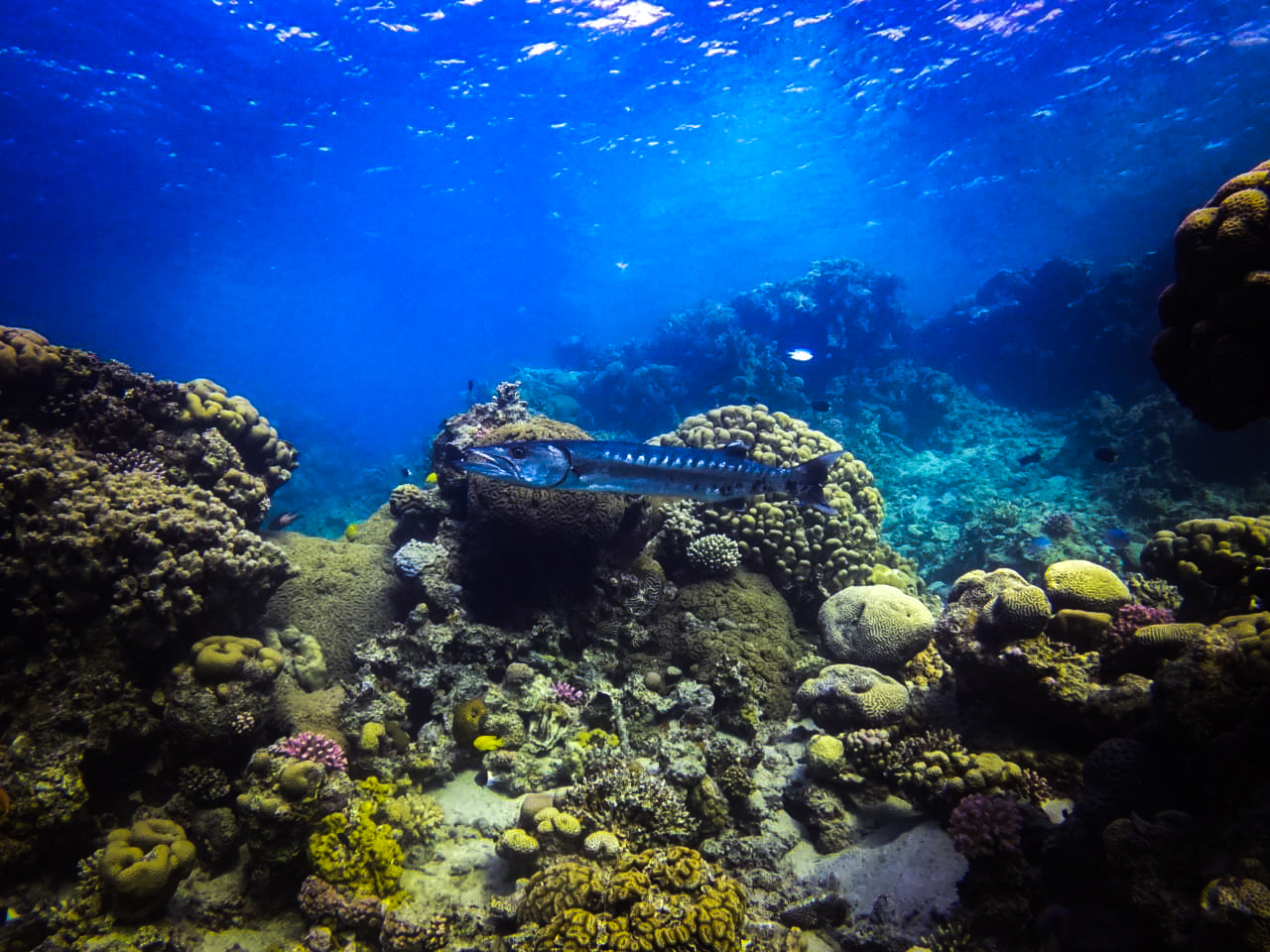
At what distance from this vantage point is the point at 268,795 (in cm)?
396

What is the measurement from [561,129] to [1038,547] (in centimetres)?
3447

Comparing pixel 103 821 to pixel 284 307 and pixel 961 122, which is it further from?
pixel 284 307

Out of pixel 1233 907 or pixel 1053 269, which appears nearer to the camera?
pixel 1233 907

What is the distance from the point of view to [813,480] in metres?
5.62

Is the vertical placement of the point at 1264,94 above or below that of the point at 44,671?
above

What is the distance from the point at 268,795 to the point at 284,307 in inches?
3932

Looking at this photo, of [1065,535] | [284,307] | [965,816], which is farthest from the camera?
[284,307]

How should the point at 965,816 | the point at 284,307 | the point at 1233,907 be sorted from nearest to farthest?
the point at 1233,907, the point at 965,816, the point at 284,307

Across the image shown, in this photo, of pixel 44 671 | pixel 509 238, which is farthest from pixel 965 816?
pixel 509 238

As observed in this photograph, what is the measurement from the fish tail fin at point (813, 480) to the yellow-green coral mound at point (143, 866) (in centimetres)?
610

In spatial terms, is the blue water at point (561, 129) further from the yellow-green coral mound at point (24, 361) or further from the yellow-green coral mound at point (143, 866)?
the yellow-green coral mound at point (143, 866)

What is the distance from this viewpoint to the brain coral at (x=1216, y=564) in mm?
4797

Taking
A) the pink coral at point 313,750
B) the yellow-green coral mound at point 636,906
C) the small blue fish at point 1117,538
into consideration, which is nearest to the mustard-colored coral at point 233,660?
the pink coral at point 313,750

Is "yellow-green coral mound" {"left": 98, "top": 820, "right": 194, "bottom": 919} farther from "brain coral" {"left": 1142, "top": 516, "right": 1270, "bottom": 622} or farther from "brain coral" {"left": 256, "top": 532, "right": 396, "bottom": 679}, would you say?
"brain coral" {"left": 1142, "top": 516, "right": 1270, "bottom": 622}
